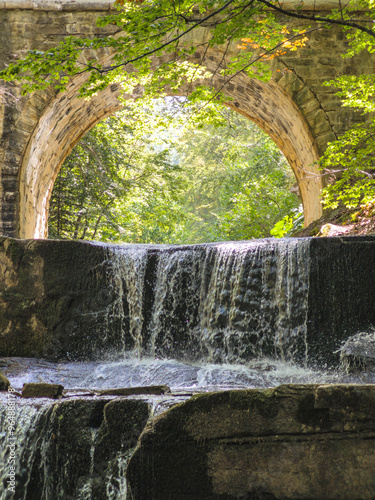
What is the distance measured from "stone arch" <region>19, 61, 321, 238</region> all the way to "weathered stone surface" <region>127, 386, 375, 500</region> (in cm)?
602

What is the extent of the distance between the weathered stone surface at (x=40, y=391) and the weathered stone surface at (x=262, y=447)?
118 centimetres

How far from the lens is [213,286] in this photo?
245 inches

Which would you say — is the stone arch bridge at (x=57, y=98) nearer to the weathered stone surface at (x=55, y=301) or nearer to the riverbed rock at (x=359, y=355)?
the weathered stone surface at (x=55, y=301)

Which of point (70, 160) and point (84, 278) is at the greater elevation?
point (70, 160)

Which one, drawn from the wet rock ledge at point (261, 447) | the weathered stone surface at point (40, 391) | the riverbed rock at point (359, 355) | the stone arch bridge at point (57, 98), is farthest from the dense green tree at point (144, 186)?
the wet rock ledge at point (261, 447)

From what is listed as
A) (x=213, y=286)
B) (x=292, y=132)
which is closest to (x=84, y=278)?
(x=213, y=286)

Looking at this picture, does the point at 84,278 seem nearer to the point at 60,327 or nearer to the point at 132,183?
the point at 60,327

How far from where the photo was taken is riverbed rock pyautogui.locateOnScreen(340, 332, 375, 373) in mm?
4914

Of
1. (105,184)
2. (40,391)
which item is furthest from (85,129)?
(40,391)

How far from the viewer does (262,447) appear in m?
2.56

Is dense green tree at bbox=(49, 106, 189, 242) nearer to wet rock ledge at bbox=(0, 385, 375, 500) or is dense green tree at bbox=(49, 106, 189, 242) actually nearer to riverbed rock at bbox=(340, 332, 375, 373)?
riverbed rock at bbox=(340, 332, 375, 373)

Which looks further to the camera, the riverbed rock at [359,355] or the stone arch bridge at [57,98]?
the stone arch bridge at [57,98]

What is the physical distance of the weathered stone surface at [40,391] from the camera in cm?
359

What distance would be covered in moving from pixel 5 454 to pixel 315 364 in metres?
3.32
